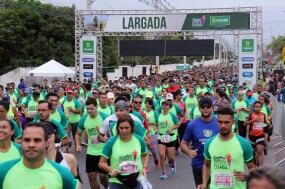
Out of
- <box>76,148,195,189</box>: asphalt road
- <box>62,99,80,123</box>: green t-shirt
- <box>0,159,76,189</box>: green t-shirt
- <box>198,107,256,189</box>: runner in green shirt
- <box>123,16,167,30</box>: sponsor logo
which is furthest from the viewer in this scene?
<box>123,16,167,30</box>: sponsor logo

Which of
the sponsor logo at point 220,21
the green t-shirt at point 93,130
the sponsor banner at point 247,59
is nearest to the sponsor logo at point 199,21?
Result: the sponsor logo at point 220,21

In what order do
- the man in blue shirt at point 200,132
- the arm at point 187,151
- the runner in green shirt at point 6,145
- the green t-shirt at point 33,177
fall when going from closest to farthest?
the green t-shirt at point 33,177 < the runner in green shirt at point 6,145 < the arm at point 187,151 < the man in blue shirt at point 200,132

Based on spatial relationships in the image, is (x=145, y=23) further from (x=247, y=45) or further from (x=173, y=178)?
(x=173, y=178)

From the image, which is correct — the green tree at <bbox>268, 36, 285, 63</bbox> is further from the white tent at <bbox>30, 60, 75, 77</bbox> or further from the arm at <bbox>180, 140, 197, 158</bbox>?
the arm at <bbox>180, 140, 197, 158</bbox>

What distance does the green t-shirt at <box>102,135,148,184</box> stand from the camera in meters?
7.09

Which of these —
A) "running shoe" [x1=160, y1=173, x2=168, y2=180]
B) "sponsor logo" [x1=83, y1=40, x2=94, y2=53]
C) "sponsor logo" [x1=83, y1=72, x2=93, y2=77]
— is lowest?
"running shoe" [x1=160, y1=173, x2=168, y2=180]

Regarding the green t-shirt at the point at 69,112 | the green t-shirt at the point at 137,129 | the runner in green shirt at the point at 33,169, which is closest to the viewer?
the runner in green shirt at the point at 33,169

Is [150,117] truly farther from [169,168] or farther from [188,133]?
[188,133]

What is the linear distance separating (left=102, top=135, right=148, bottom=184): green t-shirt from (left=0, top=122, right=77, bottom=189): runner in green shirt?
7.88ft

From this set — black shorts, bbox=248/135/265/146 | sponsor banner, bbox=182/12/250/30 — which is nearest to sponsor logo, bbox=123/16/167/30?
sponsor banner, bbox=182/12/250/30

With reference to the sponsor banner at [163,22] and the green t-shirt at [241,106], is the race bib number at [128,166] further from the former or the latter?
the sponsor banner at [163,22]

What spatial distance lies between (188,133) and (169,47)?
29.2m

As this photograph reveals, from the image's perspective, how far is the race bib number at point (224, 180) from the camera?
21.6 feet

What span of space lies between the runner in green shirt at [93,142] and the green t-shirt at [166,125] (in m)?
2.73
